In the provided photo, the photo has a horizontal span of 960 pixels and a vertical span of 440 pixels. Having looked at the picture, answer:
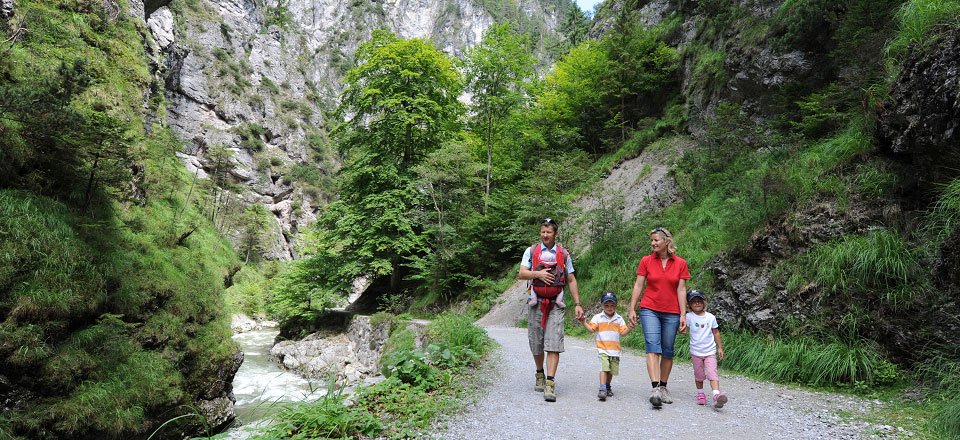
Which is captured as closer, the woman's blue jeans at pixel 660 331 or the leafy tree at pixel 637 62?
the woman's blue jeans at pixel 660 331

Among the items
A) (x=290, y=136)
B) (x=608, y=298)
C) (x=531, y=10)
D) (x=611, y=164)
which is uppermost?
(x=531, y=10)

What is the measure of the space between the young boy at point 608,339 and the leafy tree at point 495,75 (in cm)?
1428

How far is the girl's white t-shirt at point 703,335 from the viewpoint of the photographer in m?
4.03

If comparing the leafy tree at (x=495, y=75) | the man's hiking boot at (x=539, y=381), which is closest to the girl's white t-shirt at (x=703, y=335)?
the man's hiking boot at (x=539, y=381)

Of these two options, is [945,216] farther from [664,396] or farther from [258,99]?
[258,99]

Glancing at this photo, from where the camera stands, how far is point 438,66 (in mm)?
18703

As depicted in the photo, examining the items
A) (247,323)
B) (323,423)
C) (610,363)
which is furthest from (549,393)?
(247,323)

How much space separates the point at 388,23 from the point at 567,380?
107m

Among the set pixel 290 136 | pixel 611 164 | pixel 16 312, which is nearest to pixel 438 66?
pixel 611 164

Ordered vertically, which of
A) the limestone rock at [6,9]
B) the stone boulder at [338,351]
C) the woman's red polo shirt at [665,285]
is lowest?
the stone boulder at [338,351]

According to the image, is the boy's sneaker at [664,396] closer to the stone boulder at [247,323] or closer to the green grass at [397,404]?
the green grass at [397,404]

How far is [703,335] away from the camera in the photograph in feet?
13.4

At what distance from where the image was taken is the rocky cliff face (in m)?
46.5

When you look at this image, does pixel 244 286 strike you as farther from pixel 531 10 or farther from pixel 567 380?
pixel 531 10
